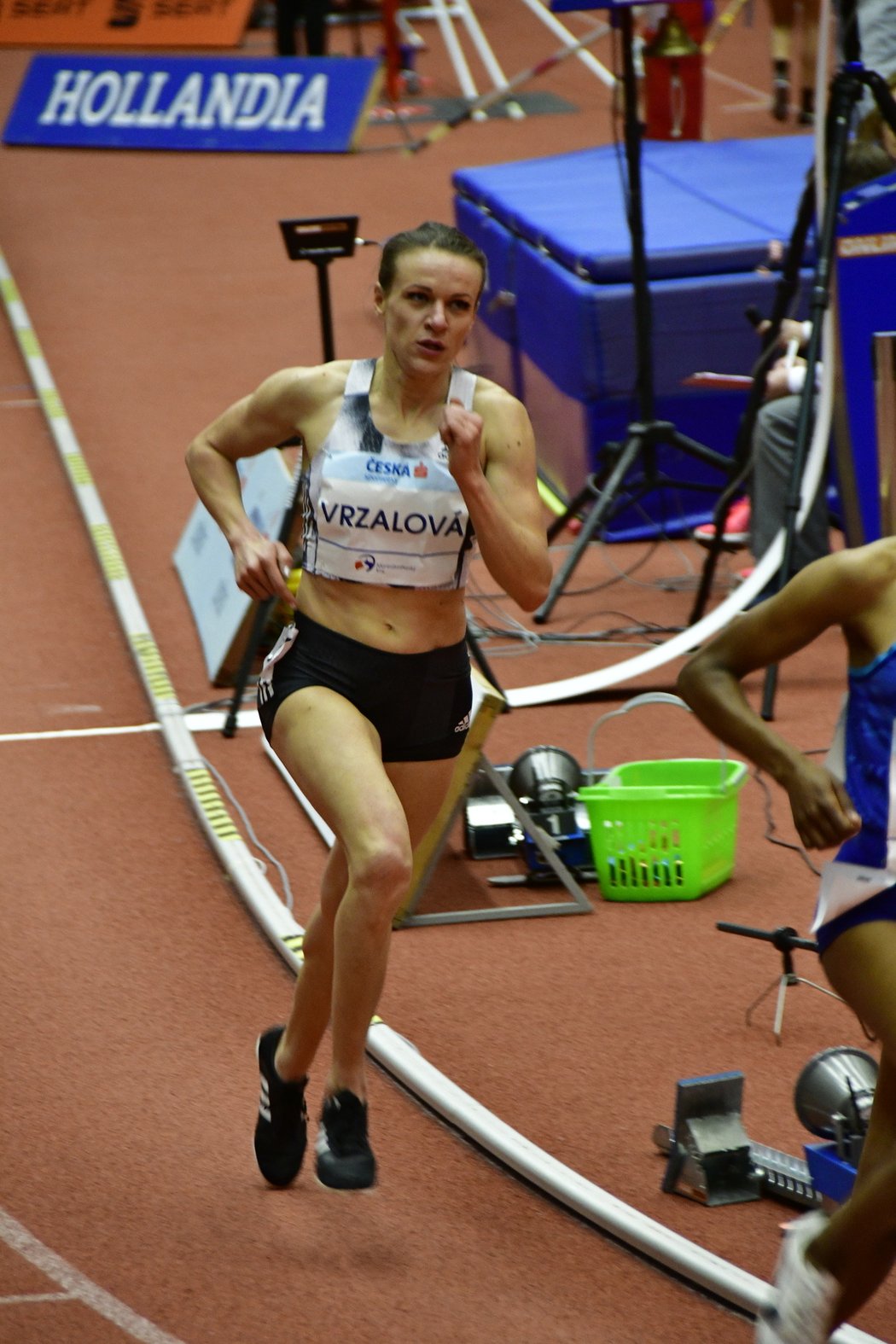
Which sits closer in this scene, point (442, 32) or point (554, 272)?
point (554, 272)

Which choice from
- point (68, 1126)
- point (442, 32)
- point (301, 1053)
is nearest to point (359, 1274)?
point (301, 1053)

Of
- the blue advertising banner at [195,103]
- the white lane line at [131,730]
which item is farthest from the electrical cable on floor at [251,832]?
the blue advertising banner at [195,103]

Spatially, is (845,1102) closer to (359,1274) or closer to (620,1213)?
(620,1213)

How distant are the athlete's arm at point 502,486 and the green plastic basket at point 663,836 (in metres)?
1.66

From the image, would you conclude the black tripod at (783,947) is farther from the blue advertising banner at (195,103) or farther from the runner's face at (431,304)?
the blue advertising banner at (195,103)

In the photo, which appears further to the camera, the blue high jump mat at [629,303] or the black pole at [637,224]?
the blue high jump mat at [629,303]

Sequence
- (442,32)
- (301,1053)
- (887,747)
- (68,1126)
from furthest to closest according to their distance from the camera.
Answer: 1. (442,32)
2. (68,1126)
3. (301,1053)
4. (887,747)

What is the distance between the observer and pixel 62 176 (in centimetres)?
1598

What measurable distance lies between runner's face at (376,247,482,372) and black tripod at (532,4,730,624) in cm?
383

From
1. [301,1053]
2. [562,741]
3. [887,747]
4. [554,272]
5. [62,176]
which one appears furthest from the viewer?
[62,176]

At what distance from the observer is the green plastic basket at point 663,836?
5180 mm

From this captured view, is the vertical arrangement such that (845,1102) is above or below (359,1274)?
above

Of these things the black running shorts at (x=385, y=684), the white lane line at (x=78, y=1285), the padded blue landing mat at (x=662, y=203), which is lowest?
the white lane line at (x=78, y=1285)

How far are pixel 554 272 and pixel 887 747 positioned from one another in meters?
5.98
